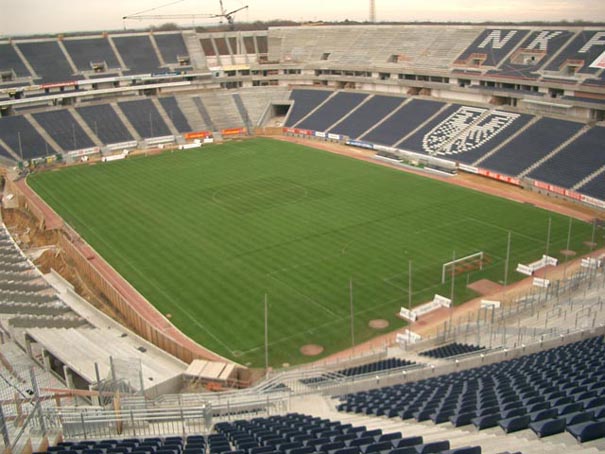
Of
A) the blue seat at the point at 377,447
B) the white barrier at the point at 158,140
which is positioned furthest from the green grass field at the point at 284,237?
the blue seat at the point at 377,447

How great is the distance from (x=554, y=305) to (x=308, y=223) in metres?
23.0

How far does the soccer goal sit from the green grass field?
0.69 metres

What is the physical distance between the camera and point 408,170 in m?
71.5

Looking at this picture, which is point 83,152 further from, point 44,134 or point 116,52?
point 116,52

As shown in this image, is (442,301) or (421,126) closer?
(442,301)

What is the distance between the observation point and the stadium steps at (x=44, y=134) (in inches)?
3157

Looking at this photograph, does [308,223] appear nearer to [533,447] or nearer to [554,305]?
[554,305]

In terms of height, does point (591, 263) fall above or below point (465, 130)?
below

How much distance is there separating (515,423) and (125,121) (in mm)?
84010

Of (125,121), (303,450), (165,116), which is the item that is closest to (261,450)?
(303,450)

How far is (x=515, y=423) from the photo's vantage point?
43.3 ft

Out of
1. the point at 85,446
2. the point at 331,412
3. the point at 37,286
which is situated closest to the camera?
the point at 85,446

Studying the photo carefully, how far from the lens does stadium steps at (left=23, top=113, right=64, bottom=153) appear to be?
80188 mm

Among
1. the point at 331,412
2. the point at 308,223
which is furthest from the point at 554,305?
the point at 308,223
